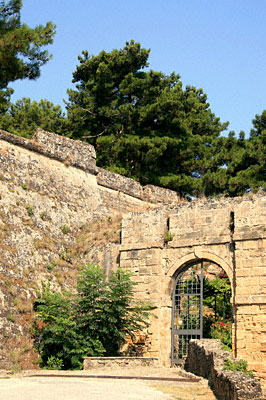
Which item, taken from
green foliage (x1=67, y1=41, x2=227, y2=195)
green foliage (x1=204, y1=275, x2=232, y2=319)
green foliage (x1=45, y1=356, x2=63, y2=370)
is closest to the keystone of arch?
green foliage (x1=204, y1=275, x2=232, y2=319)

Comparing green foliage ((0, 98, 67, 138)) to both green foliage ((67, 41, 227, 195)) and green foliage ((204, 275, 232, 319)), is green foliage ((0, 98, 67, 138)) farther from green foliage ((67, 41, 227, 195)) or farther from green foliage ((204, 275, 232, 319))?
green foliage ((204, 275, 232, 319))

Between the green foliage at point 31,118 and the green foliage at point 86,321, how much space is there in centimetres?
1663

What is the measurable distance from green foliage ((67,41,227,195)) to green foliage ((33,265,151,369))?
12.7 metres

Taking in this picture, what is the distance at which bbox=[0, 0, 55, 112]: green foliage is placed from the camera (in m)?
11.9

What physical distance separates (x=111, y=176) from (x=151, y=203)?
2.21 m

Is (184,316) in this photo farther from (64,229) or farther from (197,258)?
(64,229)

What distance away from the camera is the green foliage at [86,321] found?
13.7 metres

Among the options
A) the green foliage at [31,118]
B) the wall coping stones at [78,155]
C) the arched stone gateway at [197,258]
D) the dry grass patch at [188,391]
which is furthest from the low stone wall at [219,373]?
the green foliage at [31,118]

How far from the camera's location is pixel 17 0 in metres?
12.3

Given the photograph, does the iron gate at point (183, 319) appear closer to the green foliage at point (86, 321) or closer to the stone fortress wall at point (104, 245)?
the stone fortress wall at point (104, 245)

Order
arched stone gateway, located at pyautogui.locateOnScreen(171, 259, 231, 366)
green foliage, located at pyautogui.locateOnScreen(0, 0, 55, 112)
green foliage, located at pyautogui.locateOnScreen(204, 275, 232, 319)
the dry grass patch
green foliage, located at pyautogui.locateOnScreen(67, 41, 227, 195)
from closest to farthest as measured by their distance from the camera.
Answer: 1. the dry grass patch
2. green foliage, located at pyautogui.locateOnScreen(0, 0, 55, 112)
3. arched stone gateway, located at pyautogui.locateOnScreen(171, 259, 231, 366)
4. green foliage, located at pyautogui.locateOnScreen(204, 275, 232, 319)
5. green foliage, located at pyautogui.locateOnScreen(67, 41, 227, 195)

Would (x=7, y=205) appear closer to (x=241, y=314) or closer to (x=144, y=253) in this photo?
(x=144, y=253)

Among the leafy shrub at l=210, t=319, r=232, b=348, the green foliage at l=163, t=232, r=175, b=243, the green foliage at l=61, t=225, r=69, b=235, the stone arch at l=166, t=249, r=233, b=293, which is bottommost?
the leafy shrub at l=210, t=319, r=232, b=348

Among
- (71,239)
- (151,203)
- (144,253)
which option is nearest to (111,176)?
(151,203)
